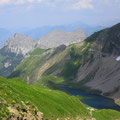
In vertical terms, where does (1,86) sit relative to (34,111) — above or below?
above

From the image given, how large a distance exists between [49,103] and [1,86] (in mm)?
16907

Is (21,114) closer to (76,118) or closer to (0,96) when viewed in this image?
(0,96)

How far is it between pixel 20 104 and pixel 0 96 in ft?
13.0

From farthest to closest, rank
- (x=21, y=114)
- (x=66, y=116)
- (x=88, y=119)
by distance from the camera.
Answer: (x=88, y=119) < (x=66, y=116) < (x=21, y=114)

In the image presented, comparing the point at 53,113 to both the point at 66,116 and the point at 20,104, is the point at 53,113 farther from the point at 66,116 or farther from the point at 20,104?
the point at 20,104

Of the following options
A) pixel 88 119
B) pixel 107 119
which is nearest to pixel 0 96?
pixel 88 119

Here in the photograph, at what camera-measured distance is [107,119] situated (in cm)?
8538

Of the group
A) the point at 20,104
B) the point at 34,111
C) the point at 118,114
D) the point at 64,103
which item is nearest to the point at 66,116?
the point at 64,103

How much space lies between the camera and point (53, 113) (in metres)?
45.8

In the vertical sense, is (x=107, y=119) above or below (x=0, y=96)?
below

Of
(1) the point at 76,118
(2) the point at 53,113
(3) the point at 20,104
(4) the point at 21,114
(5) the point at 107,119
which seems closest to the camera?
(4) the point at 21,114

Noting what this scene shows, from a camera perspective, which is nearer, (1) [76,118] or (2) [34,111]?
(2) [34,111]

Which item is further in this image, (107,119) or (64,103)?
(107,119)

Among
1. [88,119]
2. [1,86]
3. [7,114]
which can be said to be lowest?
[88,119]
